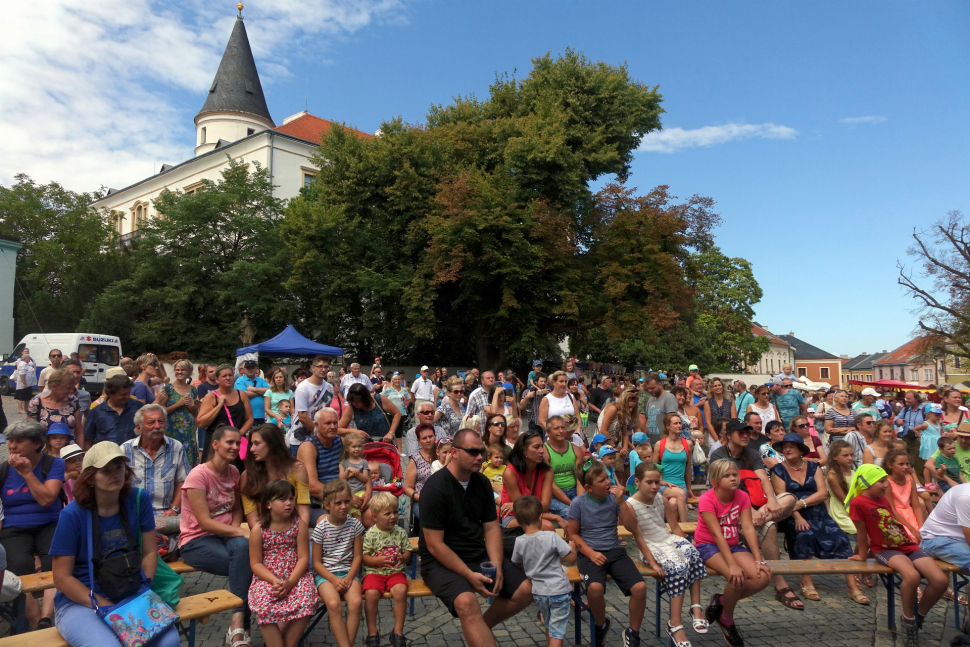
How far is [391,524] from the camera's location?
4836 mm

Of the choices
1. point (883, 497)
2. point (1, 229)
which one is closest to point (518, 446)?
point (883, 497)

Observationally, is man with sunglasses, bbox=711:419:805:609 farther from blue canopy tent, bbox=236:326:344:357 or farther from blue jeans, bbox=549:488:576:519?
blue canopy tent, bbox=236:326:344:357

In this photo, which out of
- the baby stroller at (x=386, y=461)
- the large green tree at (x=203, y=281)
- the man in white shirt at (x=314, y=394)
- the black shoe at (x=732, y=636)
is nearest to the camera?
the black shoe at (x=732, y=636)

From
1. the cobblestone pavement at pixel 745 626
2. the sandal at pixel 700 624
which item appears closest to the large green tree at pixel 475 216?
the cobblestone pavement at pixel 745 626

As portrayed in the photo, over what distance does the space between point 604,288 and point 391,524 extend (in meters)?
21.7

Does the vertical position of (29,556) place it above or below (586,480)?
below

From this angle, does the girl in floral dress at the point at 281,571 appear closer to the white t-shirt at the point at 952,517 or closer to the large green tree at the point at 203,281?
the white t-shirt at the point at 952,517

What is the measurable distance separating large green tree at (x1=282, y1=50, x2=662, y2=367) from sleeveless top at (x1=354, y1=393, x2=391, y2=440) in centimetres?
1726

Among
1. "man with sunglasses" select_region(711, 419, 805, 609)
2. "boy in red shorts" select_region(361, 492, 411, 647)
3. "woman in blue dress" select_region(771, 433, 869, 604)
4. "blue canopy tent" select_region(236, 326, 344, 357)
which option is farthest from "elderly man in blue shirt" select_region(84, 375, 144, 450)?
"blue canopy tent" select_region(236, 326, 344, 357)

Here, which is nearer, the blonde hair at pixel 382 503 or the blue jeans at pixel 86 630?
the blue jeans at pixel 86 630

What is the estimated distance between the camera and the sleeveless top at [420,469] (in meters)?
6.58

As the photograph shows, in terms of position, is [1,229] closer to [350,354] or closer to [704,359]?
[350,354]

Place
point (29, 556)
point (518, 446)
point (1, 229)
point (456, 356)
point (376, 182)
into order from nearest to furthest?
point (29, 556) < point (518, 446) < point (376, 182) < point (456, 356) < point (1, 229)

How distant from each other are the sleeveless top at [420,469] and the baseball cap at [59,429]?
316 centimetres
